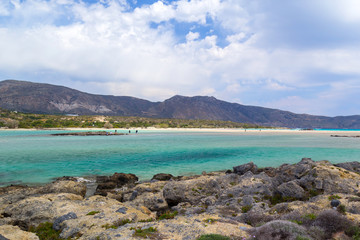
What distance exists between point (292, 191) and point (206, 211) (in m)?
6.20

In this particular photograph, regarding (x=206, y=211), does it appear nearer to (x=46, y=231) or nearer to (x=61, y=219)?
(x=61, y=219)

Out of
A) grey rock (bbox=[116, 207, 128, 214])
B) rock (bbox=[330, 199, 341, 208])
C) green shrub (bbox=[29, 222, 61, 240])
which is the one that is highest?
rock (bbox=[330, 199, 341, 208])

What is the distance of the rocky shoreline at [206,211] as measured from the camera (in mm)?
8492

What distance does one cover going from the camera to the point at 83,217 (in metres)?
10.9

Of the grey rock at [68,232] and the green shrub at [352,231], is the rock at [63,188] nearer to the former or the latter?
the grey rock at [68,232]

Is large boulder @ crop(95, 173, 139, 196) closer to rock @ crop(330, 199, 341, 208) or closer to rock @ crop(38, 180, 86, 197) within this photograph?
rock @ crop(38, 180, 86, 197)

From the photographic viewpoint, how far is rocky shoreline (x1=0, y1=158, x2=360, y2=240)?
8.49 meters

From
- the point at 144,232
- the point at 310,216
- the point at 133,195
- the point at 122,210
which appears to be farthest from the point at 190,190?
the point at 310,216

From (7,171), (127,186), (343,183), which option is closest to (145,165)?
(127,186)

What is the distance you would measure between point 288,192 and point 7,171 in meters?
34.3

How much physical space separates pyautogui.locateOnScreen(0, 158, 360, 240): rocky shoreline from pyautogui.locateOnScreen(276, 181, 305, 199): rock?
2.4 inches

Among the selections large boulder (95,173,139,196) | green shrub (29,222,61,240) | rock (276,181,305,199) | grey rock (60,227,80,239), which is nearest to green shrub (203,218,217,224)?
grey rock (60,227,80,239)

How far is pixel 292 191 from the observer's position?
47.2 feet

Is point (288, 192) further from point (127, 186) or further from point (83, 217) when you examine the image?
point (127, 186)
